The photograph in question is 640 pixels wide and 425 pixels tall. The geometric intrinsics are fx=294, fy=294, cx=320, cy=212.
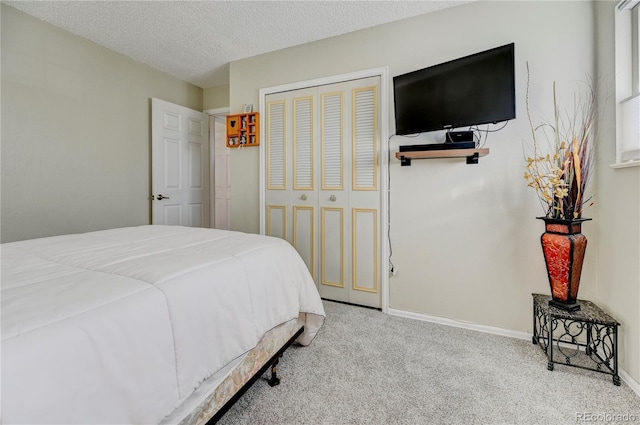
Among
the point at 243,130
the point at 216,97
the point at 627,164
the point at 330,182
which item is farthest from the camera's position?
the point at 216,97

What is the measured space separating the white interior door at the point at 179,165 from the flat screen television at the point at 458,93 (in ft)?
8.82

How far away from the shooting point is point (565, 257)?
5.71 feet

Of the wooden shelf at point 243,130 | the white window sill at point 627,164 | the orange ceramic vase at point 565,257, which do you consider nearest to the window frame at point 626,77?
the white window sill at point 627,164

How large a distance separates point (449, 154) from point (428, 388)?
1545 mm

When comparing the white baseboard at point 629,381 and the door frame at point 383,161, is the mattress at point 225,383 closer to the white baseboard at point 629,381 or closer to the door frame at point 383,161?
the door frame at point 383,161

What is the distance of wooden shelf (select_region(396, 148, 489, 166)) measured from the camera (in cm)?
212

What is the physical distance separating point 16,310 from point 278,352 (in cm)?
110

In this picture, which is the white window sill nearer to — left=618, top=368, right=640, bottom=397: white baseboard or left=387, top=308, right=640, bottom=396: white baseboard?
left=618, top=368, right=640, bottom=397: white baseboard

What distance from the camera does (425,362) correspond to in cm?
182

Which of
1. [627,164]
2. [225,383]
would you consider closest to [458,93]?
[627,164]

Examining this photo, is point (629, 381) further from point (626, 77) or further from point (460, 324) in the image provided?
point (626, 77)

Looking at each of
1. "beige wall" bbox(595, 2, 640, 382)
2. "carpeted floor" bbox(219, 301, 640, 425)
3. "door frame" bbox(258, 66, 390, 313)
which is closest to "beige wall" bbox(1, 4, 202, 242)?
"door frame" bbox(258, 66, 390, 313)

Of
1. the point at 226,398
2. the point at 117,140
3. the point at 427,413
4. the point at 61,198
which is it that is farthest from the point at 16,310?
the point at 117,140

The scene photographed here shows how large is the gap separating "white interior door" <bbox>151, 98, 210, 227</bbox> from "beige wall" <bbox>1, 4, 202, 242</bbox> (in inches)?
5.4
